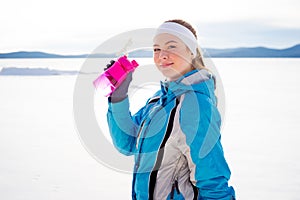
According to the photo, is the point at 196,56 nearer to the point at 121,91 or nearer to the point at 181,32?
the point at 181,32

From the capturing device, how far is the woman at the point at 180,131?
1.24 meters

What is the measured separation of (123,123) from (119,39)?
35 centimetres

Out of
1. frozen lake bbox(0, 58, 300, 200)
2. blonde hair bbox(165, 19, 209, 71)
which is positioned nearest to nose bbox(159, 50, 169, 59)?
blonde hair bbox(165, 19, 209, 71)

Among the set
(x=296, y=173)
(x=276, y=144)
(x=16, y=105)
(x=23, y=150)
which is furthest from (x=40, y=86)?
(x=296, y=173)

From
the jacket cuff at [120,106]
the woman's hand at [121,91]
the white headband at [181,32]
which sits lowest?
the jacket cuff at [120,106]

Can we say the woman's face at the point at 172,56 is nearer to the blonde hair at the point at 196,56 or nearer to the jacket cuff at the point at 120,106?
the blonde hair at the point at 196,56

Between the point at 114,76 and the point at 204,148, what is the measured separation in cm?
46

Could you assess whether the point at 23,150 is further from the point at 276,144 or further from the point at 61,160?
the point at 276,144

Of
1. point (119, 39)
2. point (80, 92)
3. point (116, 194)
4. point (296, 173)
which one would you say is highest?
point (119, 39)

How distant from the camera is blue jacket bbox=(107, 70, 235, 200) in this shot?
124 cm

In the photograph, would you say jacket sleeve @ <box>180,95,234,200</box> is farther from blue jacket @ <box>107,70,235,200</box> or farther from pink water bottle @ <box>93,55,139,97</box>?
pink water bottle @ <box>93,55,139,97</box>

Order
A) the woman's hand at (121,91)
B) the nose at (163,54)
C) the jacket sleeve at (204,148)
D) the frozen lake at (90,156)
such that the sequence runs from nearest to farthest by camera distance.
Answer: the jacket sleeve at (204,148), the nose at (163,54), the woman's hand at (121,91), the frozen lake at (90,156)

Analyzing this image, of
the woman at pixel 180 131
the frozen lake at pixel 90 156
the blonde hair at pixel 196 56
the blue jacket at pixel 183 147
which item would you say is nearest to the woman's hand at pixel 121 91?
the woman at pixel 180 131

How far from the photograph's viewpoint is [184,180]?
131 cm
